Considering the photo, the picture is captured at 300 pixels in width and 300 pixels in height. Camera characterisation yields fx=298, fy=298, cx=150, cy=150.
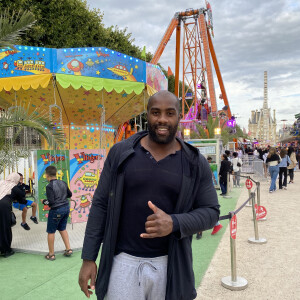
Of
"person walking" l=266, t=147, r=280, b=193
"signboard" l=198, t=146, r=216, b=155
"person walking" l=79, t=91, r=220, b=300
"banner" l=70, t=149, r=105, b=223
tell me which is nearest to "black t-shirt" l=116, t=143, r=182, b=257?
"person walking" l=79, t=91, r=220, b=300

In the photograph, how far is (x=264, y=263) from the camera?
461cm

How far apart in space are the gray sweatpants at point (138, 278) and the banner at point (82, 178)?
5.49m

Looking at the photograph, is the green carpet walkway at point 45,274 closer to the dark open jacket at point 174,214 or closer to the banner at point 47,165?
the banner at point 47,165

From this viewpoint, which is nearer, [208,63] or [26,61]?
[26,61]

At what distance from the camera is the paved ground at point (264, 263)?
368cm

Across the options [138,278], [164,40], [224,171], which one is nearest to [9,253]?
[138,278]

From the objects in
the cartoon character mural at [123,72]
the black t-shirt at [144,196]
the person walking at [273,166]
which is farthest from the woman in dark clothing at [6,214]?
the person walking at [273,166]

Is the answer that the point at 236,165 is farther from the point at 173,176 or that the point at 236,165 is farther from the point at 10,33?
the point at 173,176

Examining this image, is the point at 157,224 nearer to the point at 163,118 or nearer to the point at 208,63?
the point at 163,118

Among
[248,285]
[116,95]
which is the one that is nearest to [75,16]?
[116,95]

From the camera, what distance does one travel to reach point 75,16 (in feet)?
51.8

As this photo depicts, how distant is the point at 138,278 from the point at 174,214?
422 millimetres

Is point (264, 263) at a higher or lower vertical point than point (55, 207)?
lower

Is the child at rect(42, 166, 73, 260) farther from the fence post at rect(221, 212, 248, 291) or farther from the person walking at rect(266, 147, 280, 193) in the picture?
the person walking at rect(266, 147, 280, 193)
